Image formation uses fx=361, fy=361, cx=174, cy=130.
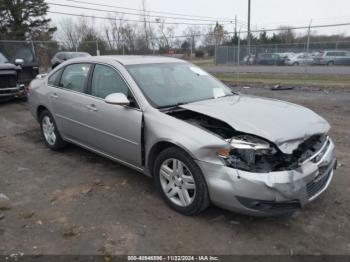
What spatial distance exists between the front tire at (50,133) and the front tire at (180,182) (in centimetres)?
253

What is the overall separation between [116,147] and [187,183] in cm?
126

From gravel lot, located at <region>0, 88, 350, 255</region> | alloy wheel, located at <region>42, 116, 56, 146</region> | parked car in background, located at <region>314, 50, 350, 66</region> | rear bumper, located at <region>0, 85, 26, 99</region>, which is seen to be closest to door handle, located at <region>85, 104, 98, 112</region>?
gravel lot, located at <region>0, 88, 350, 255</region>

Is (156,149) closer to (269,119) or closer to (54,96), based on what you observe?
(269,119)

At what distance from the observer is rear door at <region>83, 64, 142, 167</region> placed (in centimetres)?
428

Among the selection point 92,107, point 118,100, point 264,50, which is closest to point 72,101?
point 92,107

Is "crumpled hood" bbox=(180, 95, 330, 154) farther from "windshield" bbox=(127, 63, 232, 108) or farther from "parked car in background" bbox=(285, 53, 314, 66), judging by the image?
"parked car in background" bbox=(285, 53, 314, 66)

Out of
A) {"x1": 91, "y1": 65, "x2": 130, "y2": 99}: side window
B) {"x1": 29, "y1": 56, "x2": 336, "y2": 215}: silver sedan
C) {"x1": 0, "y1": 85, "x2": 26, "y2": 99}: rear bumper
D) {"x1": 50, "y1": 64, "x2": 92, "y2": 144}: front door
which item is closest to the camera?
{"x1": 29, "y1": 56, "x2": 336, "y2": 215}: silver sedan

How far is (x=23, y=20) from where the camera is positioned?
41.3 meters

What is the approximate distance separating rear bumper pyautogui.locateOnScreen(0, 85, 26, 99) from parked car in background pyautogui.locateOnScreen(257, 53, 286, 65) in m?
20.7

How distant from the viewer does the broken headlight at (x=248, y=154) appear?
3381 millimetres

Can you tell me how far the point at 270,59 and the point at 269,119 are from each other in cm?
2643

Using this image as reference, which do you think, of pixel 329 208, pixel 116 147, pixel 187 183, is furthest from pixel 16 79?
pixel 329 208

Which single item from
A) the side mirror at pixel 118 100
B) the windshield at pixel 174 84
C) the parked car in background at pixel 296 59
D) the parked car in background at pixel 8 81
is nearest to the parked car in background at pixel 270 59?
the parked car in background at pixel 296 59

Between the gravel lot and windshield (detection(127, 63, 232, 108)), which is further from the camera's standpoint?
windshield (detection(127, 63, 232, 108))
